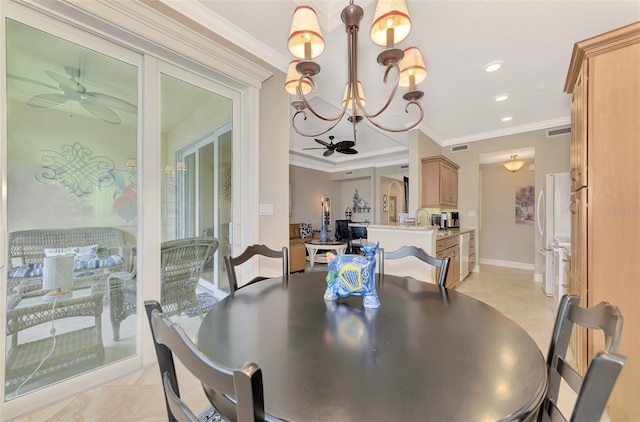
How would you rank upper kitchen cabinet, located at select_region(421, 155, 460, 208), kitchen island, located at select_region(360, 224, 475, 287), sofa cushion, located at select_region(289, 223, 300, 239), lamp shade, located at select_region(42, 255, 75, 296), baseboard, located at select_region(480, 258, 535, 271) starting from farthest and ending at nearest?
sofa cushion, located at select_region(289, 223, 300, 239) < baseboard, located at select_region(480, 258, 535, 271) < upper kitchen cabinet, located at select_region(421, 155, 460, 208) < kitchen island, located at select_region(360, 224, 475, 287) < lamp shade, located at select_region(42, 255, 75, 296)

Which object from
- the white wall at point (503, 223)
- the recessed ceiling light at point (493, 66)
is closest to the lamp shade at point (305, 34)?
the recessed ceiling light at point (493, 66)

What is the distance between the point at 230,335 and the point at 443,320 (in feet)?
2.50

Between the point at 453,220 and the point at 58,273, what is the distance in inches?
217

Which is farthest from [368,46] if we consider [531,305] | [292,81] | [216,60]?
[531,305]

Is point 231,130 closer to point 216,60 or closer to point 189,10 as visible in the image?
point 216,60

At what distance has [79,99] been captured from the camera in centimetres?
170

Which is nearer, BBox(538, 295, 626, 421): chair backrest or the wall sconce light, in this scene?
BBox(538, 295, 626, 421): chair backrest

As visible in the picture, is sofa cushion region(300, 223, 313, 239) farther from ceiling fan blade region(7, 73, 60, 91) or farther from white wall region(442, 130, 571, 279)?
ceiling fan blade region(7, 73, 60, 91)

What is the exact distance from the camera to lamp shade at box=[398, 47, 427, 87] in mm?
1599

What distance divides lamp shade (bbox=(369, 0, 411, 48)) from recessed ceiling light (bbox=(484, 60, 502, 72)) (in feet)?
6.18

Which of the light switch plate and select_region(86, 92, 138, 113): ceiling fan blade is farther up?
select_region(86, 92, 138, 113): ceiling fan blade

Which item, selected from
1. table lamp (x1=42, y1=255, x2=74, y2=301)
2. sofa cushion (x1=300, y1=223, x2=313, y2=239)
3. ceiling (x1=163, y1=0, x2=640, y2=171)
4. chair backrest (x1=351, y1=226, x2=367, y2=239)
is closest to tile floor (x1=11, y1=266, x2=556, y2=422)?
table lamp (x1=42, y1=255, x2=74, y2=301)

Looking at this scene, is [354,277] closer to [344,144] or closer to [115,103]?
[115,103]

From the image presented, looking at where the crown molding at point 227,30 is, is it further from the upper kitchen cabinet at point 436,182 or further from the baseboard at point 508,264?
the baseboard at point 508,264
